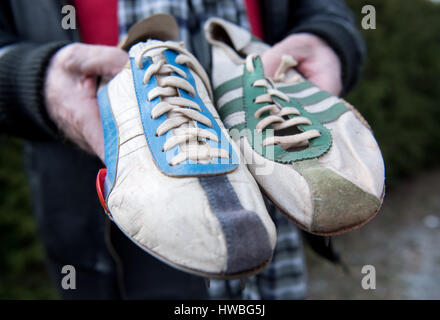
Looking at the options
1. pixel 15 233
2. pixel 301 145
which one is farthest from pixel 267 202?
pixel 15 233

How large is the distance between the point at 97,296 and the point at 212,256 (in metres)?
0.90

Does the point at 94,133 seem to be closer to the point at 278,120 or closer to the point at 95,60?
the point at 95,60

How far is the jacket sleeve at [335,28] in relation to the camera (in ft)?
3.94

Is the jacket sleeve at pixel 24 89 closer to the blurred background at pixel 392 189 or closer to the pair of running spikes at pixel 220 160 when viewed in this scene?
the pair of running spikes at pixel 220 160

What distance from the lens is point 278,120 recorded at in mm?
874

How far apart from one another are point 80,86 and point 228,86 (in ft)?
1.20

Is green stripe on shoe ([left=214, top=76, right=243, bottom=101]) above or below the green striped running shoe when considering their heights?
above

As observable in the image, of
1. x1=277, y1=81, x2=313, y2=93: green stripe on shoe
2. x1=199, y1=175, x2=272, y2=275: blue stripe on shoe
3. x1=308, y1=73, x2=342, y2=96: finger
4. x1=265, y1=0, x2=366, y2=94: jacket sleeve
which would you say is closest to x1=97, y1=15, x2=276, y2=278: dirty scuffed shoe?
x1=199, y1=175, x2=272, y2=275: blue stripe on shoe

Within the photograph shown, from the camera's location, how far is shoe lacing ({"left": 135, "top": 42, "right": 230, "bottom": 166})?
2.41 ft

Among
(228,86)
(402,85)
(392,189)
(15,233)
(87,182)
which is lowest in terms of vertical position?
(392,189)

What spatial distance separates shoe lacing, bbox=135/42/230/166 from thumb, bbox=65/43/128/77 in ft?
0.38

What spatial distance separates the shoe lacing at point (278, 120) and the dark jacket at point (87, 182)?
0.38 metres

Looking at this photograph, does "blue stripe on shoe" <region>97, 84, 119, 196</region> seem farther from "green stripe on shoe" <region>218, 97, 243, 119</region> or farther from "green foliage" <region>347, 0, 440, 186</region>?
"green foliage" <region>347, 0, 440, 186</region>
